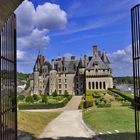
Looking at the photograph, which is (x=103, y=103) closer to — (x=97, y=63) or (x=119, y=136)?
(x=119, y=136)

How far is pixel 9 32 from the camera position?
8414 millimetres

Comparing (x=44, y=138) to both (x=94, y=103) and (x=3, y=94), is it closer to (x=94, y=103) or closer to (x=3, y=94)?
(x=3, y=94)

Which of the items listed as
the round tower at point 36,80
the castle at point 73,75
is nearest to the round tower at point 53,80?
the castle at point 73,75

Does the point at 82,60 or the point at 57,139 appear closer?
the point at 57,139

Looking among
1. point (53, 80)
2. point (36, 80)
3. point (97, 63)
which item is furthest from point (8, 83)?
point (36, 80)

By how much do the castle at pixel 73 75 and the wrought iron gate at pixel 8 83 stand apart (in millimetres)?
58905

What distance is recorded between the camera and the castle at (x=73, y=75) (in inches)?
2677

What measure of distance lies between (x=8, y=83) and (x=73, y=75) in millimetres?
63377

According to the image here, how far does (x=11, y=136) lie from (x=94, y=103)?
34.6m

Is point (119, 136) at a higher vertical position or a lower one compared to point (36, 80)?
lower

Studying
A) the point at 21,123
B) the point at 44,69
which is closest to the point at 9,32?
the point at 21,123

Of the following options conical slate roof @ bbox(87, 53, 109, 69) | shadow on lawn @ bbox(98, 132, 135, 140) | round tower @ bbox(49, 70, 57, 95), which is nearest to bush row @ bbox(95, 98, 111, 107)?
shadow on lawn @ bbox(98, 132, 135, 140)

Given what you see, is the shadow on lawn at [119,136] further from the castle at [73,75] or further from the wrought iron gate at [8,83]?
the castle at [73,75]

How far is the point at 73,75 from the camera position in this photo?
71.7 metres
